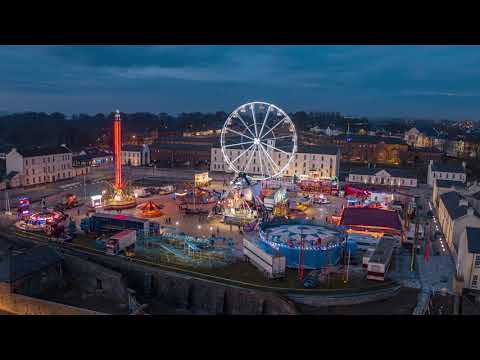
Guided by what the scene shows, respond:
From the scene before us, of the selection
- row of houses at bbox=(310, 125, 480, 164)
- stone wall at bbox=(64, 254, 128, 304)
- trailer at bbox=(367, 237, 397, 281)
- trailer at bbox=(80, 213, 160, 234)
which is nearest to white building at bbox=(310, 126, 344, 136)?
row of houses at bbox=(310, 125, 480, 164)

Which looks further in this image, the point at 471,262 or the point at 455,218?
the point at 455,218

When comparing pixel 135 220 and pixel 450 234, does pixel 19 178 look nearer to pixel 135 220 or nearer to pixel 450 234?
pixel 135 220

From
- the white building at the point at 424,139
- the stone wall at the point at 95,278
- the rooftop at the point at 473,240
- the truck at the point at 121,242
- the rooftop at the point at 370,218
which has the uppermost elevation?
the white building at the point at 424,139

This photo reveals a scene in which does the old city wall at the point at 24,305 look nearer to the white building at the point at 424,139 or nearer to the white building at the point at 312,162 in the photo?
the white building at the point at 312,162

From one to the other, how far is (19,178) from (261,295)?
24263 millimetres

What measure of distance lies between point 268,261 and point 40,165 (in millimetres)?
24009

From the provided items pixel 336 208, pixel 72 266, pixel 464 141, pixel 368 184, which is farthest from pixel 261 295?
pixel 464 141

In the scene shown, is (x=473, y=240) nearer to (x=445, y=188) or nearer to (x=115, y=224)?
(x=445, y=188)

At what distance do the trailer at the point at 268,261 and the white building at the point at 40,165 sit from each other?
22.2 m

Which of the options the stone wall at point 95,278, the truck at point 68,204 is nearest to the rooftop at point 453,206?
the stone wall at point 95,278

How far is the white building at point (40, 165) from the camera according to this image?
101 ft

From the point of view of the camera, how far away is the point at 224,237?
64.5 feet

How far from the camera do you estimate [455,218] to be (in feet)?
60.8

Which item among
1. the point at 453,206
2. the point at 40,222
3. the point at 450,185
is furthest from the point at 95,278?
the point at 450,185
